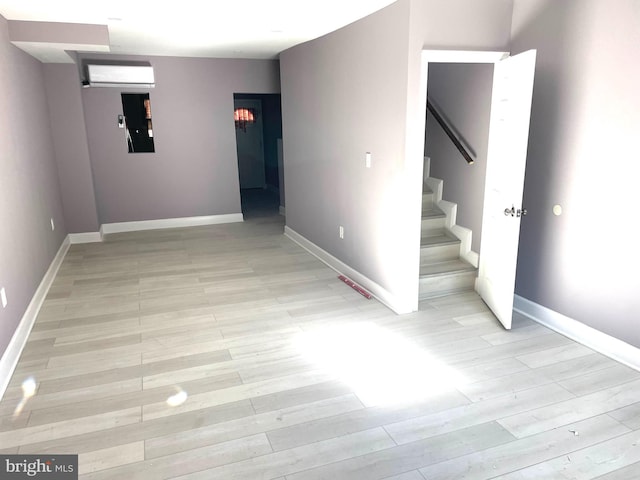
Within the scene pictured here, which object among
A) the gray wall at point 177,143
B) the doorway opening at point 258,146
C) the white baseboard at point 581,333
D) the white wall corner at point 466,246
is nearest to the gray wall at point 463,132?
the white wall corner at point 466,246

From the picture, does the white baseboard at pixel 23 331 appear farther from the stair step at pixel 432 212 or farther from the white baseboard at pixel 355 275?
the stair step at pixel 432 212

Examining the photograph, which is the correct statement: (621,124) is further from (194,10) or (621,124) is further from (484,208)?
(194,10)

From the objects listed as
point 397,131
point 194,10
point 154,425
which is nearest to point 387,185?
point 397,131

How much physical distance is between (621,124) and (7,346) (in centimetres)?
412

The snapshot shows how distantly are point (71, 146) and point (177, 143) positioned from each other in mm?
1440

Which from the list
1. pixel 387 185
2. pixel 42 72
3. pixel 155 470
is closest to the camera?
pixel 155 470

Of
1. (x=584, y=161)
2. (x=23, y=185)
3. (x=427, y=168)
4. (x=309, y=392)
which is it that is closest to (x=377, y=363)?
(x=309, y=392)

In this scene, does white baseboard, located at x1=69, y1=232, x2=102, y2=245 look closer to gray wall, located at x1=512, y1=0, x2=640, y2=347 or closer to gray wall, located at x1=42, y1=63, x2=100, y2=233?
gray wall, located at x1=42, y1=63, x2=100, y2=233

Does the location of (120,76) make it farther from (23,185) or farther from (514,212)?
(514,212)

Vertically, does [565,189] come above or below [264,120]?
below

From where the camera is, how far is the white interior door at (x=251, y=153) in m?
10.2

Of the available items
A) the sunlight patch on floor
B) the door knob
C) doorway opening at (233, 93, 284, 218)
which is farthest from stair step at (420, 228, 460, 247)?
doorway opening at (233, 93, 284, 218)

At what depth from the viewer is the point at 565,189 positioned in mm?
3336

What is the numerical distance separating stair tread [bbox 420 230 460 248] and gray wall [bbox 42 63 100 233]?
4.31m
